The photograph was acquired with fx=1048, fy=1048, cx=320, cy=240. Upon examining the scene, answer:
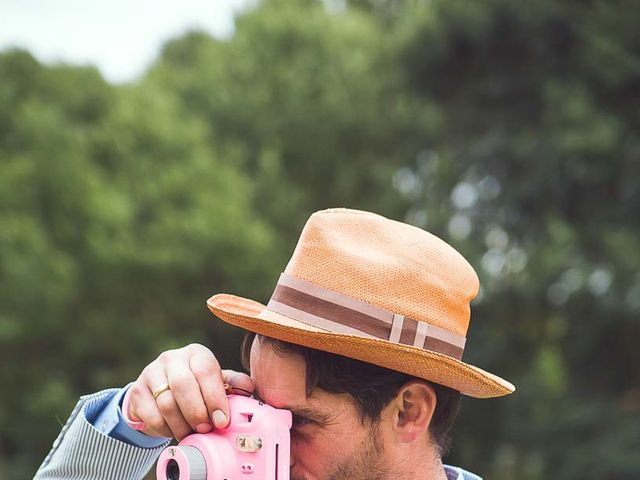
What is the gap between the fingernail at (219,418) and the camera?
5.57 ft

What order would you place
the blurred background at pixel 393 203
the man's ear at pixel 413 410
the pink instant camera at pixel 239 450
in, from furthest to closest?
1. the blurred background at pixel 393 203
2. the man's ear at pixel 413 410
3. the pink instant camera at pixel 239 450

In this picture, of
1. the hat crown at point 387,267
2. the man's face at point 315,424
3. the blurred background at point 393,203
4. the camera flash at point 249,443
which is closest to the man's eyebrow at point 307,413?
the man's face at point 315,424

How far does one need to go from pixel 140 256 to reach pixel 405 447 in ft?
37.9

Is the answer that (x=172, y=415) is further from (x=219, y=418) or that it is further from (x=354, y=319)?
(x=354, y=319)

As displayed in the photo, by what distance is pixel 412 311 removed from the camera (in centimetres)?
178

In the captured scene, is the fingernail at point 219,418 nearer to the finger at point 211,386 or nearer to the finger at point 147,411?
the finger at point 211,386

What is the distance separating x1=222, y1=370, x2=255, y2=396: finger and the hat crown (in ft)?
0.65

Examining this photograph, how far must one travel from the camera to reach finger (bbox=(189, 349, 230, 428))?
5.60 ft

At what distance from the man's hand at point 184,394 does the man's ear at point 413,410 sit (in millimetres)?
274

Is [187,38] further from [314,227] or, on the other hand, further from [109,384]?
[314,227]

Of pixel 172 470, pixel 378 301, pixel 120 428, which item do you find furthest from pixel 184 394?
pixel 378 301

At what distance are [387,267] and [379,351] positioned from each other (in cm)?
15

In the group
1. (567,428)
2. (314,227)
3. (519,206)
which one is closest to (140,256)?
(519,206)

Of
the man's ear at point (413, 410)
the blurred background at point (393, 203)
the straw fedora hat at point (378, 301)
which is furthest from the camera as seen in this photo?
the blurred background at point (393, 203)
